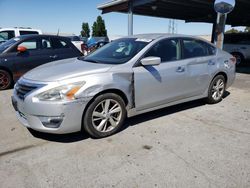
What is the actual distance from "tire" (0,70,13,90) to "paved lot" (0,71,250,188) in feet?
9.03

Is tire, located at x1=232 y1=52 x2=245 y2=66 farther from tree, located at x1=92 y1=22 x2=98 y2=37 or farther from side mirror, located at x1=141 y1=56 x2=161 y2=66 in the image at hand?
tree, located at x1=92 y1=22 x2=98 y2=37

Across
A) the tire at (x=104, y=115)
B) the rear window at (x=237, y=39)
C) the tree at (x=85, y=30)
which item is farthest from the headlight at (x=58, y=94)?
the tree at (x=85, y=30)

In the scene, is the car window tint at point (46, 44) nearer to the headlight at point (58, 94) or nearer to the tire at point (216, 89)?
the headlight at point (58, 94)

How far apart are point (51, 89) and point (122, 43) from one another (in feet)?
6.03

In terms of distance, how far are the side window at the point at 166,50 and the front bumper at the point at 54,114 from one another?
1512 mm

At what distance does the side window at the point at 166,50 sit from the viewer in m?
3.98

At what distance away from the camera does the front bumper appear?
3.06 meters

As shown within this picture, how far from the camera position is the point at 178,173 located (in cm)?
266

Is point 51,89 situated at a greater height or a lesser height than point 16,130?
greater

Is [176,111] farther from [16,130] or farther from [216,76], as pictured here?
[16,130]

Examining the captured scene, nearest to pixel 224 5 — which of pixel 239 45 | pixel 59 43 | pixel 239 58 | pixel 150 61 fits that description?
pixel 150 61

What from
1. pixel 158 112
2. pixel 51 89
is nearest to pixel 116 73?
pixel 51 89

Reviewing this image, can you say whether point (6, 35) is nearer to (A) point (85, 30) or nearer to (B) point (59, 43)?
(B) point (59, 43)

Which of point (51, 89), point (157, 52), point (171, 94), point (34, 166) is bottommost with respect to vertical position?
point (34, 166)
